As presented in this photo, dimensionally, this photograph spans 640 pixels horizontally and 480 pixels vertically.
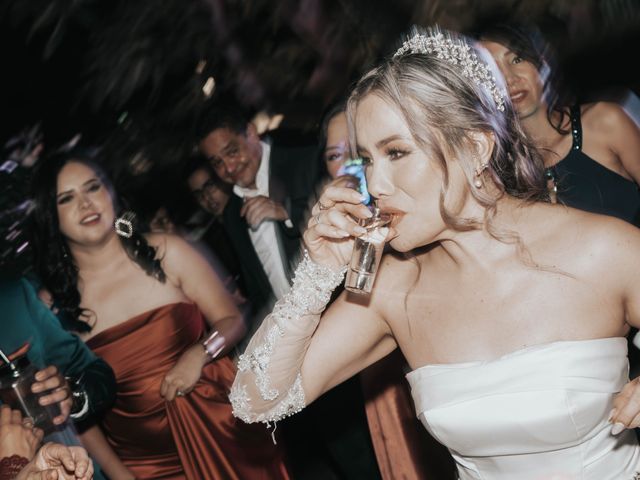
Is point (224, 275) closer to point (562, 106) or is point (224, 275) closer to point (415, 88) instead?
point (562, 106)

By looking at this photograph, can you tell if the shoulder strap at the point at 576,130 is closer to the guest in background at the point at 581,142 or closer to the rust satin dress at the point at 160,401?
the guest in background at the point at 581,142

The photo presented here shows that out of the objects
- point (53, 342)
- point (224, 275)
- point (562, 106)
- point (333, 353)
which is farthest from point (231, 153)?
point (333, 353)

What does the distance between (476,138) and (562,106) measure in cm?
112

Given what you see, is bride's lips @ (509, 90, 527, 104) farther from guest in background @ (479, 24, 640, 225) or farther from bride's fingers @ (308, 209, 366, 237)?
bride's fingers @ (308, 209, 366, 237)

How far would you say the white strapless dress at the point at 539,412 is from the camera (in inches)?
60.9

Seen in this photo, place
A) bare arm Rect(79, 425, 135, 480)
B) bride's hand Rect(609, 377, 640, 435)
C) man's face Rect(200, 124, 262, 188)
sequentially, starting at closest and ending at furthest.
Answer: bride's hand Rect(609, 377, 640, 435) → bare arm Rect(79, 425, 135, 480) → man's face Rect(200, 124, 262, 188)

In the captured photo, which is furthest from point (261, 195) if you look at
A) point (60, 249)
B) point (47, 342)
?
point (47, 342)

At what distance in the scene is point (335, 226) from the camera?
4.91 feet

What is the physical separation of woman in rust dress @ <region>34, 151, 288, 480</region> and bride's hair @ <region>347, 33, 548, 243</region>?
155cm

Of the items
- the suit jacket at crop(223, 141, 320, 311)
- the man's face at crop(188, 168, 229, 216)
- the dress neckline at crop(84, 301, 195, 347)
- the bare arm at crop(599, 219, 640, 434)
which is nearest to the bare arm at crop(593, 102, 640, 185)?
the bare arm at crop(599, 219, 640, 434)

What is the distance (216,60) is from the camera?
5.18m

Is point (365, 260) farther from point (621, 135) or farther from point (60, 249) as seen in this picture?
point (60, 249)

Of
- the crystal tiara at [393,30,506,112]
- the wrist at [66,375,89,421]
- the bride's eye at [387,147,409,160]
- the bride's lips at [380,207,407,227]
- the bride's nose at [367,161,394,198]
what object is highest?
the crystal tiara at [393,30,506,112]

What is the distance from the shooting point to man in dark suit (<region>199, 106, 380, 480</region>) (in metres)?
2.91
